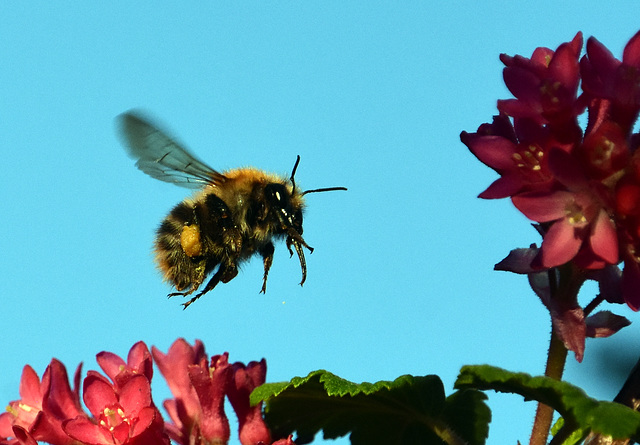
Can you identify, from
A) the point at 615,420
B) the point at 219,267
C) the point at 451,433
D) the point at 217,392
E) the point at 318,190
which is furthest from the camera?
the point at 318,190

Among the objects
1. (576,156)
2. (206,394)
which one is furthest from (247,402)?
(576,156)

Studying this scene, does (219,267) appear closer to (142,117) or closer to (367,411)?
(142,117)

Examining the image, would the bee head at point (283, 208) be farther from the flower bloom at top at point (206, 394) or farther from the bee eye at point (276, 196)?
the flower bloom at top at point (206, 394)

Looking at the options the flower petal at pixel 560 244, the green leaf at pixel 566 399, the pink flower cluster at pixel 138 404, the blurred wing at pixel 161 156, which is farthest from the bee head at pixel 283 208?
the flower petal at pixel 560 244

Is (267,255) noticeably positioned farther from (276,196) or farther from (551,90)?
(551,90)

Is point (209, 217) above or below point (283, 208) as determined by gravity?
below

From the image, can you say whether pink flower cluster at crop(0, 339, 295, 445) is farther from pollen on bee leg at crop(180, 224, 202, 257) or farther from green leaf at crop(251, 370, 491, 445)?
pollen on bee leg at crop(180, 224, 202, 257)

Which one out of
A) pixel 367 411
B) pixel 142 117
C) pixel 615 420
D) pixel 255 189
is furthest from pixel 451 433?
pixel 142 117
